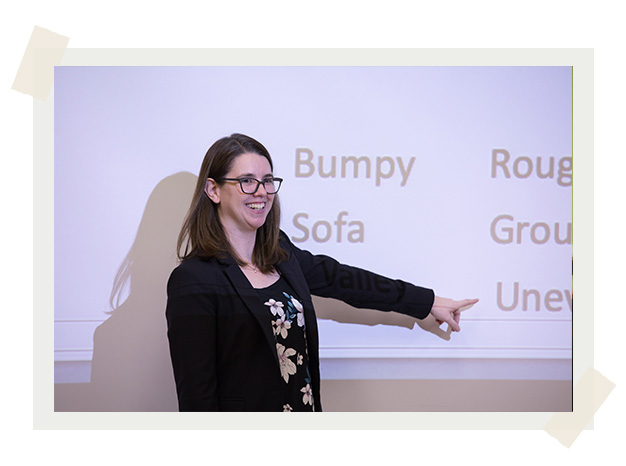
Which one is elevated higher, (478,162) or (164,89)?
(164,89)

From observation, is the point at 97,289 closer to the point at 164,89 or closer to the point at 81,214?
the point at 81,214

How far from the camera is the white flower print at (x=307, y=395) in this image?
232 centimetres

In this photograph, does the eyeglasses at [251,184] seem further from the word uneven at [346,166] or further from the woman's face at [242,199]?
the word uneven at [346,166]

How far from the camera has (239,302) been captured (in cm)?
224

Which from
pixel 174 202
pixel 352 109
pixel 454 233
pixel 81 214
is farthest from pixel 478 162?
pixel 81 214

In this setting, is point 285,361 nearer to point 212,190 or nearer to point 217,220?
point 217,220

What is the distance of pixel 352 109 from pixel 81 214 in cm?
117

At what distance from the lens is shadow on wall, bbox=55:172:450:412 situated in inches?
102
